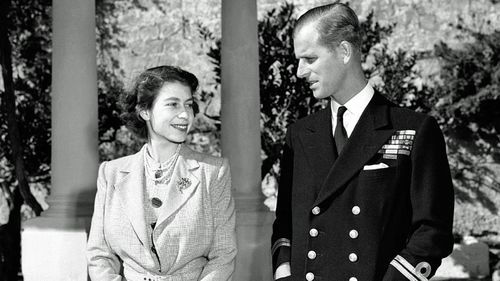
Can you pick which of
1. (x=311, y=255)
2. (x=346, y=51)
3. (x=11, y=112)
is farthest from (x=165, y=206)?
(x=11, y=112)

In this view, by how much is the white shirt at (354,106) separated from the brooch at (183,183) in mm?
677

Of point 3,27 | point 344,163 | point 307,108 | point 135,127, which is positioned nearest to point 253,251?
point 307,108

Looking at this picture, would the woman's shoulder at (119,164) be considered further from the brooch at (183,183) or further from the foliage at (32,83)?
the foliage at (32,83)

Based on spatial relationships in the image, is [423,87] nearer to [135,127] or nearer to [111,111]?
[111,111]

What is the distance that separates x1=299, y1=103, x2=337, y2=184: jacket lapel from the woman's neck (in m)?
0.56

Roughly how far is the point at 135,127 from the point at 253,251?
4.26 m

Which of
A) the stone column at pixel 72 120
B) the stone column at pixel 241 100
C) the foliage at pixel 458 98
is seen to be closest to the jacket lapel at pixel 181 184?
the stone column at pixel 72 120

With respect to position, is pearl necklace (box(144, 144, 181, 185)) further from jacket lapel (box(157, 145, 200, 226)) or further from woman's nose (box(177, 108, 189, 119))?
woman's nose (box(177, 108, 189, 119))

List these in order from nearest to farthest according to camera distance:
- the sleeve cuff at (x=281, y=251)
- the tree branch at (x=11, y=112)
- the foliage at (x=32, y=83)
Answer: the sleeve cuff at (x=281, y=251) < the tree branch at (x=11, y=112) < the foliage at (x=32, y=83)

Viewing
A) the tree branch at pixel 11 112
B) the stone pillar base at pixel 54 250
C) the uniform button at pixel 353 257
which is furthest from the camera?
the tree branch at pixel 11 112

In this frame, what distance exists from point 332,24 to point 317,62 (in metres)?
0.14

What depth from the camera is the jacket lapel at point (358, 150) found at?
8.27 ft

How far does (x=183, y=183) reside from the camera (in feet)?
9.69

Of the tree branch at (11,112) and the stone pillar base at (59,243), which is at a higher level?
the tree branch at (11,112)
